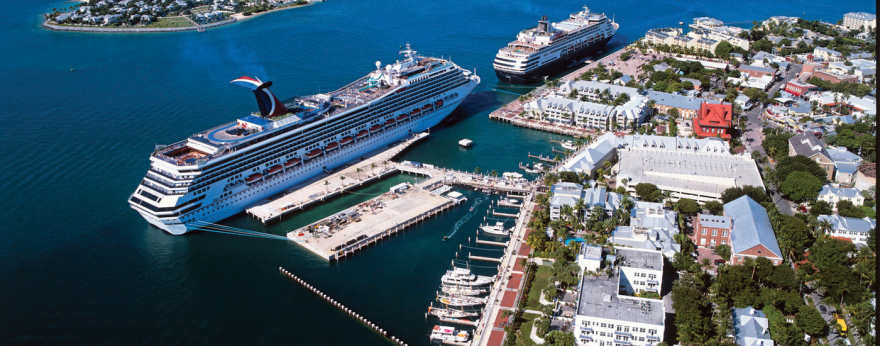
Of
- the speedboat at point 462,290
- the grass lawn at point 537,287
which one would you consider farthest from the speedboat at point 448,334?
the grass lawn at point 537,287

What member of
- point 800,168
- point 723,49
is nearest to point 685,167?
point 800,168

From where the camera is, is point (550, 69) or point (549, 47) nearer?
point (549, 47)

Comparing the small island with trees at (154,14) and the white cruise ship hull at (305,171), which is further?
the small island with trees at (154,14)

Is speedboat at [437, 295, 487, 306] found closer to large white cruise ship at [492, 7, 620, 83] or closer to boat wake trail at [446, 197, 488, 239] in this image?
boat wake trail at [446, 197, 488, 239]

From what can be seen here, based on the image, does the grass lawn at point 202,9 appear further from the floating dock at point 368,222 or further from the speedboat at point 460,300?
the speedboat at point 460,300

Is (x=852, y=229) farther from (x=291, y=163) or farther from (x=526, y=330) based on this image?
(x=291, y=163)

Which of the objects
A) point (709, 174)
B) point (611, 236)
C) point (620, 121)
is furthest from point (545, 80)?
point (611, 236)
